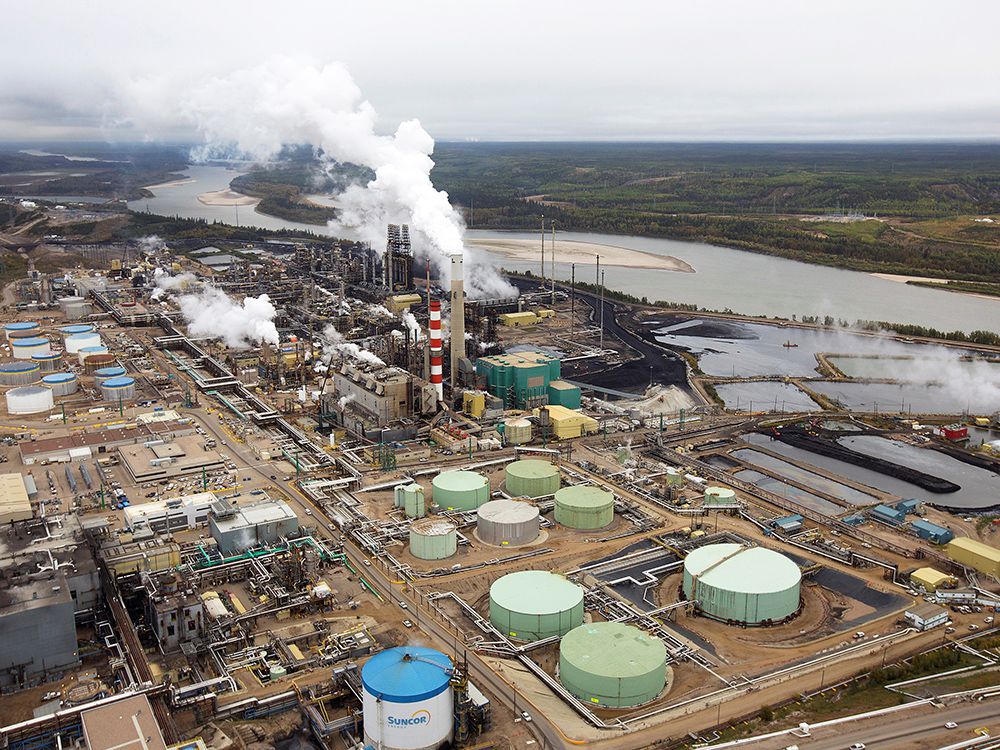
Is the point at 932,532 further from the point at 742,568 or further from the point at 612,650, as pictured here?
the point at 612,650

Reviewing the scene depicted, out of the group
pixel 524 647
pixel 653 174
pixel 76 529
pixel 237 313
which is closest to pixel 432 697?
pixel 524 647

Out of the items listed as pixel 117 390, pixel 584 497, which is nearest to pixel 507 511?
pixel 584 497

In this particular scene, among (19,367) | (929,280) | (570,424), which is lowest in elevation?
(570,424)

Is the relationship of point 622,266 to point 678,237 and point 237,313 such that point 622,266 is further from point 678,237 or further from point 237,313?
point 237,313

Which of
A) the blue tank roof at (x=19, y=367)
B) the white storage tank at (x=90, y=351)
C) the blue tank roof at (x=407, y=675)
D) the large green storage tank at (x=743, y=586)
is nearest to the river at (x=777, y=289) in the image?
the white storage tank at (x=90, y=351)

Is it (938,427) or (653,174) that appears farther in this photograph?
(653,174)

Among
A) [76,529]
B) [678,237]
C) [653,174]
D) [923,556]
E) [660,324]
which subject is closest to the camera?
[76,529]
